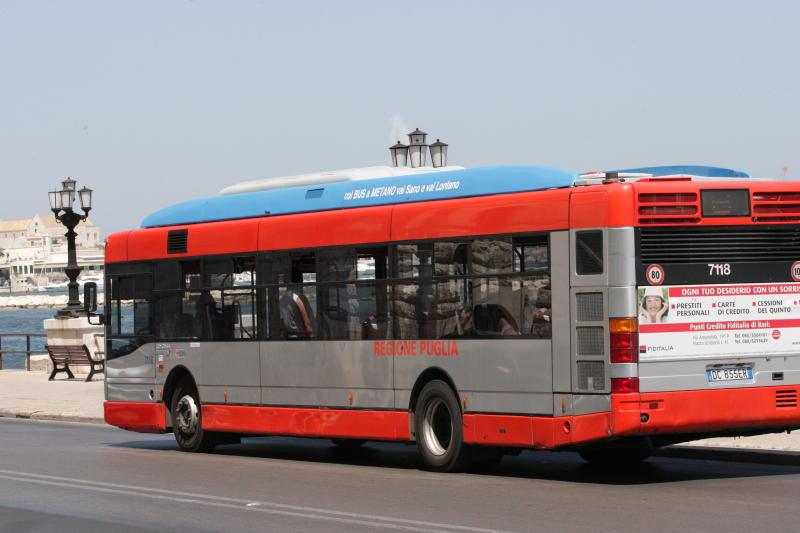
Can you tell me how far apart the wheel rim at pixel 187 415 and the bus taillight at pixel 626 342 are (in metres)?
7.44

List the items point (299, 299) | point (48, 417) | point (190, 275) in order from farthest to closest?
point (48, 417) → point (190, 275) → point (299, 299)

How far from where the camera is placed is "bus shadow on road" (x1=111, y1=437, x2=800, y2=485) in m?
14.8

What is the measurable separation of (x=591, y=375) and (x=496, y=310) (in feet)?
4.76

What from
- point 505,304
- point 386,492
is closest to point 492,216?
point 505,304

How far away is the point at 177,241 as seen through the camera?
19.7 m

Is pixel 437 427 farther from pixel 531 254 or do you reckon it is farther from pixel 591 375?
pixel 591 375

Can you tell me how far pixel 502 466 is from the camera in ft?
53.9

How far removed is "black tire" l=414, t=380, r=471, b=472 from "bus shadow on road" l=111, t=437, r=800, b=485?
239 mm

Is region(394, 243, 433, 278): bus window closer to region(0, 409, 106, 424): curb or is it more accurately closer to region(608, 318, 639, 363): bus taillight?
region(608, 318, 639, 363): bus taillight

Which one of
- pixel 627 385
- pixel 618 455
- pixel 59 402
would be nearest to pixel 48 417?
pixel 59 402

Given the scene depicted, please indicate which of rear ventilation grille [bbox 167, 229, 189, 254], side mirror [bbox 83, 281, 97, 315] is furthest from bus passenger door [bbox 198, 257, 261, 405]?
side mirror [bbox 83, 281, 97, 315]

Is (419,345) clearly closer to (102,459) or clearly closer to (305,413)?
(305,413)

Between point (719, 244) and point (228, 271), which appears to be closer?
point (719, 244)

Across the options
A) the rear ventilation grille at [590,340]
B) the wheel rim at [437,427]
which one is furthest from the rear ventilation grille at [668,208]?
the wheel rim at [437,427]
